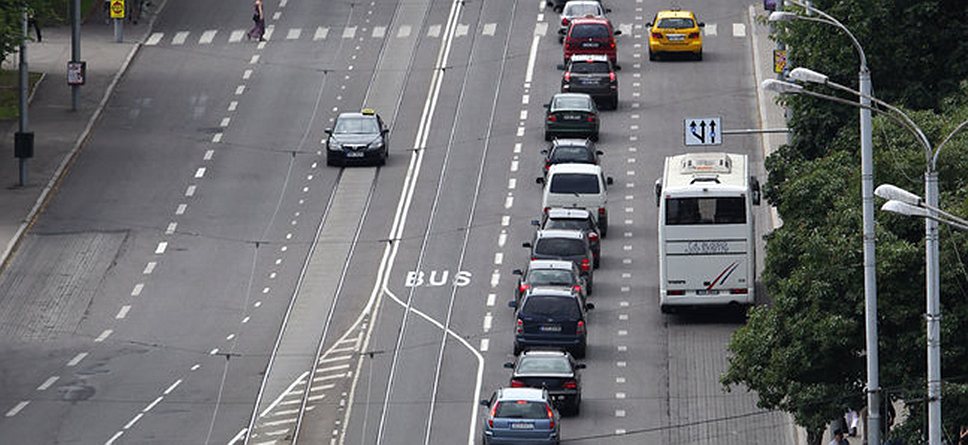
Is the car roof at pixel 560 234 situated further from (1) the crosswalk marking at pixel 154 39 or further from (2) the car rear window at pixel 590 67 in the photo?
(1) the crosswalk marking at pixel 154 39

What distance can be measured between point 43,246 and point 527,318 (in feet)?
58.4

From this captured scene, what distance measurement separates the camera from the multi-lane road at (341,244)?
59281 millimetres

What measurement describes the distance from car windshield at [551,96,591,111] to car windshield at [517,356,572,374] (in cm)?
2564

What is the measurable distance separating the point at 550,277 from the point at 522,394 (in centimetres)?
1123

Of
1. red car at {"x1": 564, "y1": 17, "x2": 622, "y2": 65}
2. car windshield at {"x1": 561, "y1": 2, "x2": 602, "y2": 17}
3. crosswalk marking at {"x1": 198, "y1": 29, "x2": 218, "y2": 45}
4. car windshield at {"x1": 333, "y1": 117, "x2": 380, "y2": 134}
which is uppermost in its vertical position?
car windshield at {"x1": 561, "y1": 2, "x2": 602, "y2": 17}

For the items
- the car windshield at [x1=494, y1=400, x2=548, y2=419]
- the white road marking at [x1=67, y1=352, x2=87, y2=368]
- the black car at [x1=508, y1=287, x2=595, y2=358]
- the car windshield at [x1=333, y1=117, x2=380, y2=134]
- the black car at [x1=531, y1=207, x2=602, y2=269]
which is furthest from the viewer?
the car windshield at [x1=333, y1=117, x2=380, y2=134]

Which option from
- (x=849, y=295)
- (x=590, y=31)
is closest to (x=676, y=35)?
(x=590, y=31)

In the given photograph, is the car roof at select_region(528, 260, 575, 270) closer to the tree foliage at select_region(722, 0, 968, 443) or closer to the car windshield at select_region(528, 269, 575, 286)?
the car windshield at select_region(528, 269, 575, 286)

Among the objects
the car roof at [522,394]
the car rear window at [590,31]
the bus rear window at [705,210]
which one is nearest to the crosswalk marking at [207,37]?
the car rear window at [590,31]

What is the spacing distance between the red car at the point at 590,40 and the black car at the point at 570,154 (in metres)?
13.9

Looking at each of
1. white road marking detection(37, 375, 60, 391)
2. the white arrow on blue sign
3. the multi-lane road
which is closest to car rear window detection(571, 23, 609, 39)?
the multi-lane road

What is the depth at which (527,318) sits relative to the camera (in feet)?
205

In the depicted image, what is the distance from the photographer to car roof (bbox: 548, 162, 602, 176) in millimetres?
74625

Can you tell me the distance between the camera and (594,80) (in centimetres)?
8762
